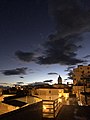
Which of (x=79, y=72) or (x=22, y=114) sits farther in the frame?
(x=79, y=72)

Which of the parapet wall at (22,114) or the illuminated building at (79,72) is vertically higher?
the illuminated building at (79,72)

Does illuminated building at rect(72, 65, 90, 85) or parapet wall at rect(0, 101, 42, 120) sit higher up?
illuminated building at rect(72, 65, 90, 85)

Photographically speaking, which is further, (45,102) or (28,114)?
(45,102)

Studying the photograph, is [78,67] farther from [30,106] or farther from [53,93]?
[30,106]

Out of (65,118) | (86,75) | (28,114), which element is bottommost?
(65,118)

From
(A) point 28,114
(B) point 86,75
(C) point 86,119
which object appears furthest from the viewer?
(B) point 86,75

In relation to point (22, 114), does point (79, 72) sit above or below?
above

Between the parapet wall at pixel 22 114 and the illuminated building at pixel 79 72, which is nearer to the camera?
the parapet wall at pixel 22 114

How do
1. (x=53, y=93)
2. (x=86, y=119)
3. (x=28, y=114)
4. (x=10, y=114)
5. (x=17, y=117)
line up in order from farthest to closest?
(x=53, y=93), (x=86, y=119), (x=28, y=114), (x=17, y=117), (x=10, y=114)

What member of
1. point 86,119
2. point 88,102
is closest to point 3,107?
point 86,119

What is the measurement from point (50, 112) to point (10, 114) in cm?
923

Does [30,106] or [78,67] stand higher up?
[78,67]

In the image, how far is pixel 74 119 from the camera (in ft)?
51.4

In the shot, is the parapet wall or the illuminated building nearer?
the parapet wall
